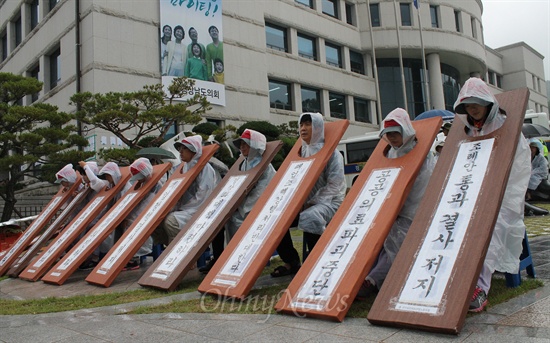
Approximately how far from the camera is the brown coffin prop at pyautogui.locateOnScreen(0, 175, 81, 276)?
7495 millimetres

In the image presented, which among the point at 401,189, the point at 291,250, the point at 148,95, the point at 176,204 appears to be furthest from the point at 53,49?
the point at 401,189

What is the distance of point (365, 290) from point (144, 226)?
3.15 metres

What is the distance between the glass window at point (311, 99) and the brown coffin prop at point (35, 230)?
725 inches

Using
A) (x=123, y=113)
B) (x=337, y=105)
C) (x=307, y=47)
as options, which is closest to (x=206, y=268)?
(x=123, y=113)

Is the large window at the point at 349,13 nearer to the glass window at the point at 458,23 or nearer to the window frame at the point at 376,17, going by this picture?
the window frame at the point at 376,17

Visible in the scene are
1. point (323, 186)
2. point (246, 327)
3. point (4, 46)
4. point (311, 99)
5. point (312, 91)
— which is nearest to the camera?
point (246, 327)

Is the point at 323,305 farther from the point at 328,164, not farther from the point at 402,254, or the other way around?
the point at 328,164

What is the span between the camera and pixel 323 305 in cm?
314

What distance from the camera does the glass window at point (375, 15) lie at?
29.6 m

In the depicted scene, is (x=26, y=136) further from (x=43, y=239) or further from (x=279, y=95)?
(x=279, y=95)

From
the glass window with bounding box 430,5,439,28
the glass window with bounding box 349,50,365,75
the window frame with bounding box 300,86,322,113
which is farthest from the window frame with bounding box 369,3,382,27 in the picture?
the window frame with bounding box 300,86,322,113

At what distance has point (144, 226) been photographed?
5.69 metres

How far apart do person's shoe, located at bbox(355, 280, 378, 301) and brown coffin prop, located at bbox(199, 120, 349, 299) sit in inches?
33.2

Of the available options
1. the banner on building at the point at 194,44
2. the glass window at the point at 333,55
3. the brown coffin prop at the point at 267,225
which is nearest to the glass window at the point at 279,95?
the glass window at the point at 333,55
